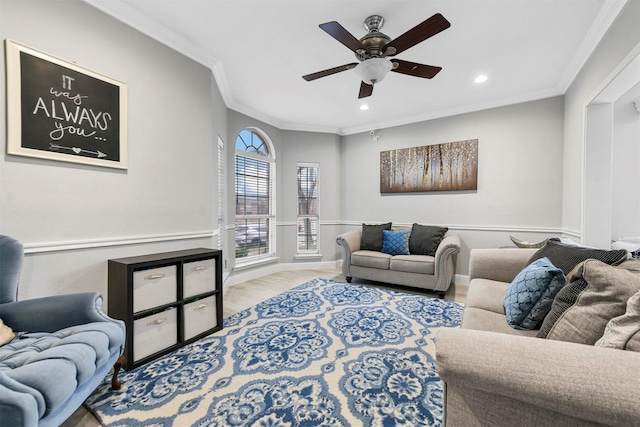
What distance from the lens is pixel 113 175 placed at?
1985mm

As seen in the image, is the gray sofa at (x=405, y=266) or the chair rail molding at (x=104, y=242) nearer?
the chair rail molding at (x=104, y=242)

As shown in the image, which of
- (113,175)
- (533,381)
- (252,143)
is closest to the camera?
(533,381)

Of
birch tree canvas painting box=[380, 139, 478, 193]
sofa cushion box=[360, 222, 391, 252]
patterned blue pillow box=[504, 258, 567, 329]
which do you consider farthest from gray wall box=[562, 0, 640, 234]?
sofa cushion box=[360, 222, 391, 252]

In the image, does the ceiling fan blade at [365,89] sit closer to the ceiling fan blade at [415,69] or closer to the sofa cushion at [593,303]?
the ceiling fan blade at [415,69]

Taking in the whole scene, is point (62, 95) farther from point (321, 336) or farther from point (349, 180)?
point (349, 180)

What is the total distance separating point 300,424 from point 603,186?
3346mm

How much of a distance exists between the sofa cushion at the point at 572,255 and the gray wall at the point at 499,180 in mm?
1959

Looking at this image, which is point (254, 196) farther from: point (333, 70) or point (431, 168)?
point (431, 168)

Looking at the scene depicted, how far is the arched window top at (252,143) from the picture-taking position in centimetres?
404

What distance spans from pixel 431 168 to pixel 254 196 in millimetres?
2932

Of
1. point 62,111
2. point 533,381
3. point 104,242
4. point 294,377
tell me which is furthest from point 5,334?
point 533,381

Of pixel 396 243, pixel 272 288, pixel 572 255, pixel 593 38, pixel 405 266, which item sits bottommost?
pixel 272 288

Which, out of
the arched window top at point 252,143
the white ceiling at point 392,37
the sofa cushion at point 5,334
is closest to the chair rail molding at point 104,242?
the sofa cushion at point 5,334

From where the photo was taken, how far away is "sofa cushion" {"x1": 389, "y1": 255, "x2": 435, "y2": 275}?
130 inches
